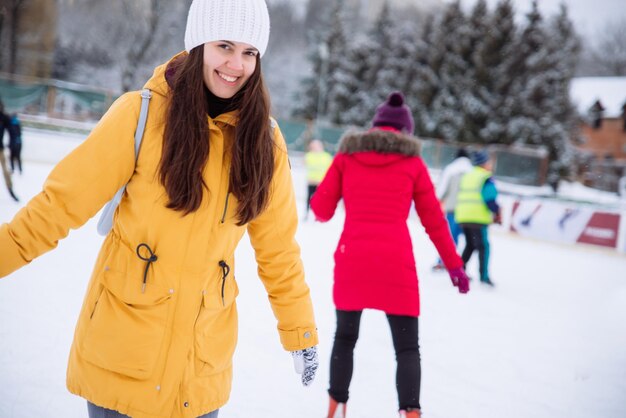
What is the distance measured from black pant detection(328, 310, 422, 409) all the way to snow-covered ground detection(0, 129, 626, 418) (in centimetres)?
46

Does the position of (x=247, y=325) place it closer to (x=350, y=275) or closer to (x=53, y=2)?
(x=350, y=275)

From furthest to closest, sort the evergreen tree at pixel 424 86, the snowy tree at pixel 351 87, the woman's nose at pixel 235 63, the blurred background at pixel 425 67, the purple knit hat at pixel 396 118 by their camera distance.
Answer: the snowy tree at pixel 351 87 → the evergreen tree at pixel 424 86 → the blurred background at pixel 425 67 → the purple knit hat at pixel 396 118 → the woman's nose at pixel 235 63

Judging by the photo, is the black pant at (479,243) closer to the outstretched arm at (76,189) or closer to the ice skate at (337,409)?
the ice skate at (337,409)

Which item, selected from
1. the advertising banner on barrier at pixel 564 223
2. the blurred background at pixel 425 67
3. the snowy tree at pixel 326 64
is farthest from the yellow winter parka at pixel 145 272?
the snowy tree at pixel 326 64

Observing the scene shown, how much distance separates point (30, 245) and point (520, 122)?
2881 cm

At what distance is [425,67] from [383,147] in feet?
99.5

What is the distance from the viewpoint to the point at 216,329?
153 cm

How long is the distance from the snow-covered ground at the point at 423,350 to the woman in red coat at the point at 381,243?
733mm

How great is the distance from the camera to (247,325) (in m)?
4.15

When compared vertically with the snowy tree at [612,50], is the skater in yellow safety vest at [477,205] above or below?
below

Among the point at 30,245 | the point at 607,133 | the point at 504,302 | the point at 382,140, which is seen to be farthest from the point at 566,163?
the point at 30,245

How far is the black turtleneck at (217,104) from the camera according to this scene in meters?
1.55

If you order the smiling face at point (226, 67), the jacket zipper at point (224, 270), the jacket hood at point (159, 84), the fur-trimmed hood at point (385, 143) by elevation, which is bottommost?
the jacket zipper at point (224, 270)

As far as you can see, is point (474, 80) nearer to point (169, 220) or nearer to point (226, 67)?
point (226, 67)
